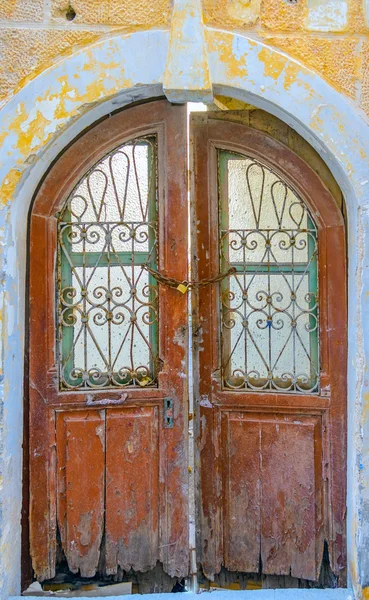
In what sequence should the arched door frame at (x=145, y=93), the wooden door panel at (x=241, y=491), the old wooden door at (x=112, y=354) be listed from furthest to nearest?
1. the wooden door panel at (x=241, y=491)
2. the old wooden door at (x=112, y=354)
3. the arched door frame at (x=145, y=93)

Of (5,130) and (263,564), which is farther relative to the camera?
(263,564)

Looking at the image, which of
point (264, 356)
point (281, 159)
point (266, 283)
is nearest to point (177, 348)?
point (264, 356)

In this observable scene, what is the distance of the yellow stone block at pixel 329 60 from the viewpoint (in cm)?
232

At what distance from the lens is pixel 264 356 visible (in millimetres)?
2668

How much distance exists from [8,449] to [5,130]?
4.88ft

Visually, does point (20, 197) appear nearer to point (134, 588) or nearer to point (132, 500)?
point (132, 500)

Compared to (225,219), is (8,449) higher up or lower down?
lower down

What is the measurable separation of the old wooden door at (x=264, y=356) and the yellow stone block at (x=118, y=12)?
1.79 ft

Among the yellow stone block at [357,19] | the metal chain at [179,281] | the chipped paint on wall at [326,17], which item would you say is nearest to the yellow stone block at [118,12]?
the chipped paint on wall at [326,17]

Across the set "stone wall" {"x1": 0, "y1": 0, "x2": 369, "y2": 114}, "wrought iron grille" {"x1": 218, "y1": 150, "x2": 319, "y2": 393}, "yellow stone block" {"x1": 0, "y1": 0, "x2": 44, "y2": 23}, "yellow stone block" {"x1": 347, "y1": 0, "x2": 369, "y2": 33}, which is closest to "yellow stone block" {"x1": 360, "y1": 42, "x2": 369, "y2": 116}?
"stone wall" {"x1": 0, "y1": 0, "x2": 369, "y2": 114}

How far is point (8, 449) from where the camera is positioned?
2.36m

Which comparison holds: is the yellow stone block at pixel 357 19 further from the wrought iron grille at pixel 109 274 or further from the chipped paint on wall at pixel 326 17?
the wrought iron grille at pixel 109 274

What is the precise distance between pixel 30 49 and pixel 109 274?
112 cm

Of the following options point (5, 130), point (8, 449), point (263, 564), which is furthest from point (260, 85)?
point (263, 564)
